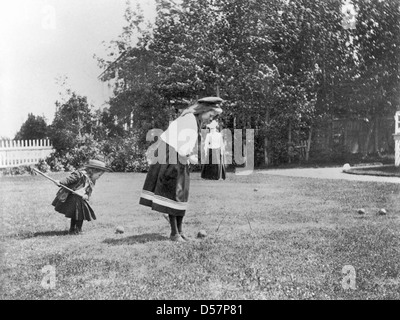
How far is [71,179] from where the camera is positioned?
4.75 meters

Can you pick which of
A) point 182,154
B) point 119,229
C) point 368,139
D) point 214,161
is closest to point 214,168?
point 214,161

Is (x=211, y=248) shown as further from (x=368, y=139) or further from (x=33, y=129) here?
(x=368, y=139)

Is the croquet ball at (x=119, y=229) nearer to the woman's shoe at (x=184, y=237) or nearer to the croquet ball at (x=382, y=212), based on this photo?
the woman's shoe at (x=184, y=237)

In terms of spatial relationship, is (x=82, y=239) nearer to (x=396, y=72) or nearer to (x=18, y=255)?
(x=18, y=255)

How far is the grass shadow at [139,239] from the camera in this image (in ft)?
14.6

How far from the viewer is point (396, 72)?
8.87 meters

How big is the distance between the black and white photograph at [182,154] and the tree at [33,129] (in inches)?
0.7

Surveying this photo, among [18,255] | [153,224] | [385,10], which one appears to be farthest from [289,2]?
[18,255]

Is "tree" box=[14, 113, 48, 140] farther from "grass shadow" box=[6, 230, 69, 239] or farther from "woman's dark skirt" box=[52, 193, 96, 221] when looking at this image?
"grass shadow" box=[6, 230, 69, 239]

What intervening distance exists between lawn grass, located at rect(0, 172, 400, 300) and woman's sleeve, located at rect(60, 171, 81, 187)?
1.75ft

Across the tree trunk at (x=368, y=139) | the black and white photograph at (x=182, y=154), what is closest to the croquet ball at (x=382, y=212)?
the black and white photograph at (x=182, y=154)

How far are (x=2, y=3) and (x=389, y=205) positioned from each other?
5452mm

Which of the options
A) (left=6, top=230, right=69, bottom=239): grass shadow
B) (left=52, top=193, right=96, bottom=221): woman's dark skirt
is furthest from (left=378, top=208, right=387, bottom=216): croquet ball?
(left=6, top=230, right=69, bottom=239): grass shadow
